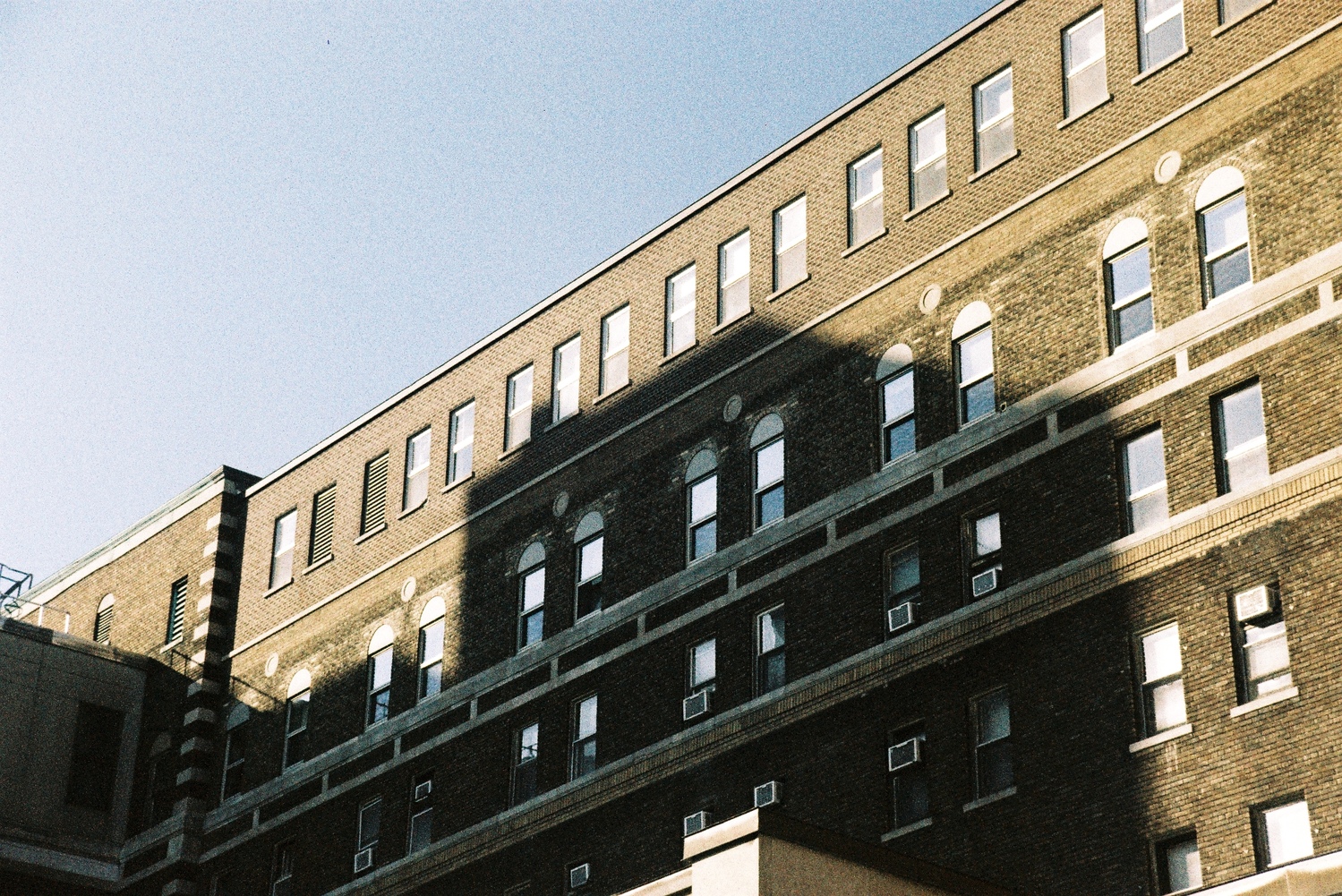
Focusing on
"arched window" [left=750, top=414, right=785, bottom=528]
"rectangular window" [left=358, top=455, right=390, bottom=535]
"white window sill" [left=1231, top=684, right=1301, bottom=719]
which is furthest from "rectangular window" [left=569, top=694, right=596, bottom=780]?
"white window sill" [left=1231, top=684, right=1301, bottom=719]

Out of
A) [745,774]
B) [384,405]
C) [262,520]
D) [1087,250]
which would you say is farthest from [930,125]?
[262,520]

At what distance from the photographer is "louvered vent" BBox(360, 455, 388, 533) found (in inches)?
2090

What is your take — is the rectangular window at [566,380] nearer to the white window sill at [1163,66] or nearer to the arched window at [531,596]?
the arched window at [531,596]

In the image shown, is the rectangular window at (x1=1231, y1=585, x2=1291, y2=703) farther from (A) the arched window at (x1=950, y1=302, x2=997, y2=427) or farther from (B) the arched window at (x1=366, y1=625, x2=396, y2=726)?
(B) the arched window at (x1=366, y1=625, x2=396, y2=726)

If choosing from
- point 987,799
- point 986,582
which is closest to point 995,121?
point 986,582

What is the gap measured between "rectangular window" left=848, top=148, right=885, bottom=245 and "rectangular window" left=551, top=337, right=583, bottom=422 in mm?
8073

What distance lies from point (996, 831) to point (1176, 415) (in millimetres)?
7024

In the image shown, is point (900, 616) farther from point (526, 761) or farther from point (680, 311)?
point (526, 761)

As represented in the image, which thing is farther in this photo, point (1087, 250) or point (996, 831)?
point (1087, 250)

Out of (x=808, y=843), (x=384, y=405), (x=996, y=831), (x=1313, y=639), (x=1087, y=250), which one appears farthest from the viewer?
(x=384, y=405)

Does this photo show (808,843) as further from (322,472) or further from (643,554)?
(322,472)

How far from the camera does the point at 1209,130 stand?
37.1 m

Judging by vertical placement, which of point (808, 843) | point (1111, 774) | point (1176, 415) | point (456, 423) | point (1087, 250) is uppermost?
point (456, 423)

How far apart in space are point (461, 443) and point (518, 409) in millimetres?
2132
